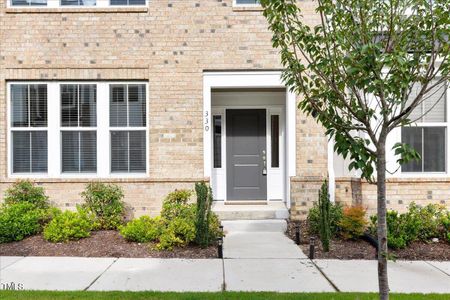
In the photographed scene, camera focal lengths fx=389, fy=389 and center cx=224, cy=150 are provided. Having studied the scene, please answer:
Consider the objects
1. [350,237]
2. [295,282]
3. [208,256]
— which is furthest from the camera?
[350,237]

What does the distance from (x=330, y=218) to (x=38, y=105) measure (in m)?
6.89

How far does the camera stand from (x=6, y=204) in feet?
27.0

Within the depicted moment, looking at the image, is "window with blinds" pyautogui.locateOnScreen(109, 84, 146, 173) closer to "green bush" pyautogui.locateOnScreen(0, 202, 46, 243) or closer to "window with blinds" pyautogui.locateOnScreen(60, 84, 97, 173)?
"window with blinds" pyautogui.locateOnScreen(60, 84, 97, 173)

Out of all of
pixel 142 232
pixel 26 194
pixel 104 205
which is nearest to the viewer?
pixel 142 232

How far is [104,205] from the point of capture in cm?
826

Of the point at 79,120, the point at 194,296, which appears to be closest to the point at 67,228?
the point at 79,120

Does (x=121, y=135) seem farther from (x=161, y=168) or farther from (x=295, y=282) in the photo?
(x=295, y=282)

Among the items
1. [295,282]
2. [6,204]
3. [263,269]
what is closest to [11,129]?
[6,204]

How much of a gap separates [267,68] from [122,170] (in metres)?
4.07

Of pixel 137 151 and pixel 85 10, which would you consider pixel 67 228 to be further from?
pixel 85 10

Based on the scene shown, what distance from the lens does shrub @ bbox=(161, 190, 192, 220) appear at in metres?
7.75

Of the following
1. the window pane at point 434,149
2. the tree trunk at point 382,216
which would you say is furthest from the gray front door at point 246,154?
the tree trunk at point 382,216

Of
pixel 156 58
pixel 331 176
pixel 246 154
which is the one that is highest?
pixel 156 58

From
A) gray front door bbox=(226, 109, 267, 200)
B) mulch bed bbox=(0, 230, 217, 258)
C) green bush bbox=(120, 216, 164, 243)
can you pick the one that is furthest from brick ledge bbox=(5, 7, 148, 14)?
mulch bed bbox=(0, 230, 217, 258)
